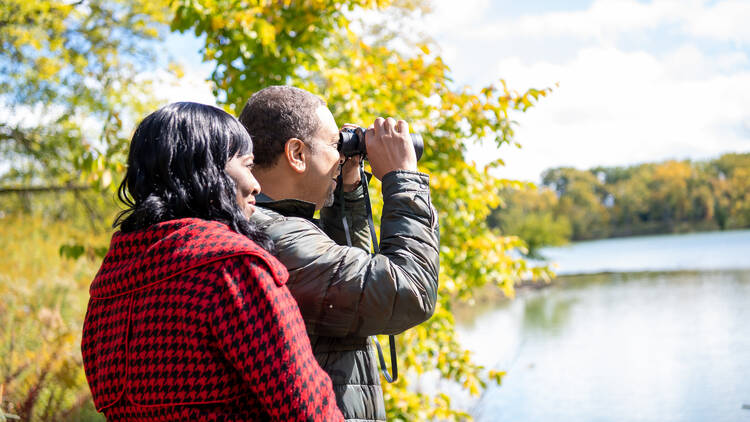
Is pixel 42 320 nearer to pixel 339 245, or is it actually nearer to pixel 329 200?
pixel 329 200

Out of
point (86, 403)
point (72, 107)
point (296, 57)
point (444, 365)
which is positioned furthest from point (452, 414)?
point (72, 107)

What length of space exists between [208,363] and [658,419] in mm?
5930

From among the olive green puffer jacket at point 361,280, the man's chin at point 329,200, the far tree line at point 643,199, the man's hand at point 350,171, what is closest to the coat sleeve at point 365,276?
the olive green puffer jacket at point 361,280

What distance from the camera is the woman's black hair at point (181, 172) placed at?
1.00 meters

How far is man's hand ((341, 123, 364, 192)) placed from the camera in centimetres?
154

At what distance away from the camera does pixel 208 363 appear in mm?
927

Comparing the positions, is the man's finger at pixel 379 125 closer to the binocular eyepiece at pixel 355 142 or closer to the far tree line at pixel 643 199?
the binocular eyepiece at pixel 355 142

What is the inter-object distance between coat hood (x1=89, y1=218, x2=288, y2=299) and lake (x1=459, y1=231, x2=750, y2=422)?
17.8 feet

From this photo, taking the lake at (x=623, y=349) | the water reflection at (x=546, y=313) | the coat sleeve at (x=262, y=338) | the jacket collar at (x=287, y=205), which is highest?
the jacket collar at (x=287, y=205)

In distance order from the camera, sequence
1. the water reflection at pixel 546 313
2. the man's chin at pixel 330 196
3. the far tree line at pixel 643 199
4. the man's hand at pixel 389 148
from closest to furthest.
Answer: the man's hand at pixel 389 148 < the man's chin at pixel 330 196 < the water reflection at pixel 546 313 < the far tree line at pixel 643 199

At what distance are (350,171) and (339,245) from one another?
11.6 inches

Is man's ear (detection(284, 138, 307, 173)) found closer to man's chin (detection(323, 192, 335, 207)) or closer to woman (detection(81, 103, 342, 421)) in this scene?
man's chin (detection(323, 192, 335, 207))

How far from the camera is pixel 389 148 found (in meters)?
1.35

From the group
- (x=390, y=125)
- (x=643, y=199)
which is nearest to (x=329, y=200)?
(x=390, y=125)
